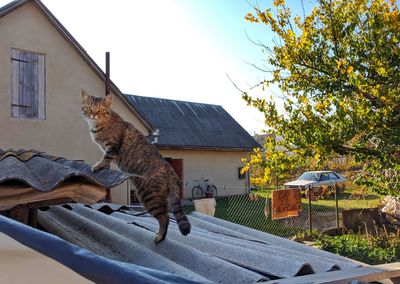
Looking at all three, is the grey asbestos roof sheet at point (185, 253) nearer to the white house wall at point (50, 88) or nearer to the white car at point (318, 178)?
the white house wall at point (50, 88)

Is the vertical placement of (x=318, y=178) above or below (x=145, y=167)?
below

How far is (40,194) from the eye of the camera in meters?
2.63

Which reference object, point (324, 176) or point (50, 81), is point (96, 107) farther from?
point (324, 176)

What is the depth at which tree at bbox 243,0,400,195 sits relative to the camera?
6125 mm

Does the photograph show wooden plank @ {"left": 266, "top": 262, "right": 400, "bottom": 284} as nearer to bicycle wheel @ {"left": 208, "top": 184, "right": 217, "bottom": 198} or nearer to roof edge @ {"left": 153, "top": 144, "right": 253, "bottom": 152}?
roof edge @ {"left": 153, "top": 144, "right": 253, "bottom": 152}

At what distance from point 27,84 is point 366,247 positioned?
9.48m

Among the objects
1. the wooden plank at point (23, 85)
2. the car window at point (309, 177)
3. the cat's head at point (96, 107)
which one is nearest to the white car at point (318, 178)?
the car window at point (309, 177)

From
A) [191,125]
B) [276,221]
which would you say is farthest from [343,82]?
[191,125]

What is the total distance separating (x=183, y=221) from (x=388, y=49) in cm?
452

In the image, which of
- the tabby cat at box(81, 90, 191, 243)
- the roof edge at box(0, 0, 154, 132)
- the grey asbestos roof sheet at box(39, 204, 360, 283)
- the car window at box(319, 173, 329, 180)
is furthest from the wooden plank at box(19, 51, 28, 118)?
the car window at box(319, 173, 329, 180)

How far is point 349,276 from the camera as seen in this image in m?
2.99

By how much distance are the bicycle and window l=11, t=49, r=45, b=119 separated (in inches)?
490


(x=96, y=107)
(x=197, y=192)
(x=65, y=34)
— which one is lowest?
(x=197, y=192)

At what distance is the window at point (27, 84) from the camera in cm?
1147
